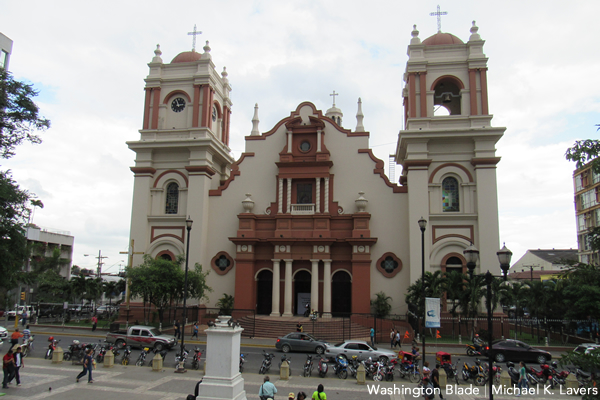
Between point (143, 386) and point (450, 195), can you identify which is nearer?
point (143, 386)

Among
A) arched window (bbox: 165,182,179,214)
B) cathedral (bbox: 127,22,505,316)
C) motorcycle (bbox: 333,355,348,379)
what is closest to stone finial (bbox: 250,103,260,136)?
cathedral (bbox: 127,22,505,316)

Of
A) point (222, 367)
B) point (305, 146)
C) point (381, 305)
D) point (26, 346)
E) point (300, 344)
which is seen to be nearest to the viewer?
point (222, 367)

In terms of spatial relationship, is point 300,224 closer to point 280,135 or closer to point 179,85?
point 280,135

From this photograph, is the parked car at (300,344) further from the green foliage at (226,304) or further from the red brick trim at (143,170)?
the red brick trim at (143,170)

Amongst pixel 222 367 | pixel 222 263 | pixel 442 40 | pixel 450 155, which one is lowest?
pixel 222 367

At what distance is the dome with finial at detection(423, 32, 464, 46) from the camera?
113 feet

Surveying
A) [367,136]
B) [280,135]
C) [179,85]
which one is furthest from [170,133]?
[367,136]

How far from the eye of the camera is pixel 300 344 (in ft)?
79.0

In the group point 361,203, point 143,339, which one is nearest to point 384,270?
point 361,203

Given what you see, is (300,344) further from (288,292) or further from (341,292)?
(341,292)

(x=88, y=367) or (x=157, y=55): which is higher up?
(x=157, y=55)

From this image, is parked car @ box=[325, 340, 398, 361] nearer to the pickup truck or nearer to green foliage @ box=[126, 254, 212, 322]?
the pickup truck

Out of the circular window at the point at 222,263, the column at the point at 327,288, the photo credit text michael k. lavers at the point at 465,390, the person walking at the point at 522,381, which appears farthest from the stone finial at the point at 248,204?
the person walking at the point at 522,381

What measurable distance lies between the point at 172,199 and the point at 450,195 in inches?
826
